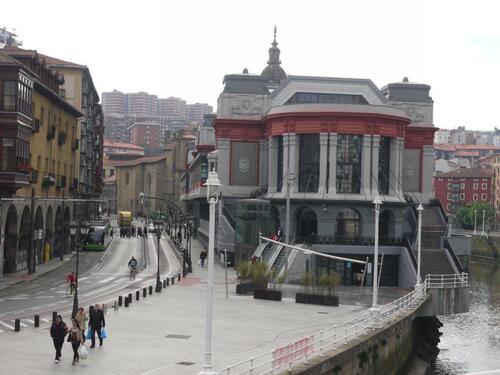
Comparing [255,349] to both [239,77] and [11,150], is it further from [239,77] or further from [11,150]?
[239,77]

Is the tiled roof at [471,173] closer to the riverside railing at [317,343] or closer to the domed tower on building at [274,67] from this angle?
the domed tower on building at [274,67]

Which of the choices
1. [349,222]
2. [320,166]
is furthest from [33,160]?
[349,222]

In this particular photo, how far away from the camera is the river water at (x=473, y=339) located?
42.2 meters

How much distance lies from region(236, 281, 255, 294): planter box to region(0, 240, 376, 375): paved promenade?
64cm

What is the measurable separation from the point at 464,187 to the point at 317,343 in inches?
6669

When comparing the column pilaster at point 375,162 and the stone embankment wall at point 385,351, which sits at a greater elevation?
the column pilaster at point 375,162

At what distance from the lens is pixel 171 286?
2067 inches

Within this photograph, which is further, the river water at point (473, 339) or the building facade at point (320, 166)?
the building facade at point (320, 166)

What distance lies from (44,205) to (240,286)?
28830mm

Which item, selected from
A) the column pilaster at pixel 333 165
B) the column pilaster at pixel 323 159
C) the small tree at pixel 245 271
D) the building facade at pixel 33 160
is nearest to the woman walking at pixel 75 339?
the small tree at pixel 245 271

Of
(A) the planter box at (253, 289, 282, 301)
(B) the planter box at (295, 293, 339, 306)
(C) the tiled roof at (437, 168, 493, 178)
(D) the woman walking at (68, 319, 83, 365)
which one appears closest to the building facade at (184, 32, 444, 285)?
(A) the planter box at (253, 289, 282, 301)

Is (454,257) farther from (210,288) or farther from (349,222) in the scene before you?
(210,288)

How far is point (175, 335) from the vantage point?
104 ft

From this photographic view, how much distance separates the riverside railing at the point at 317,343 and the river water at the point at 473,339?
12.5 feet
